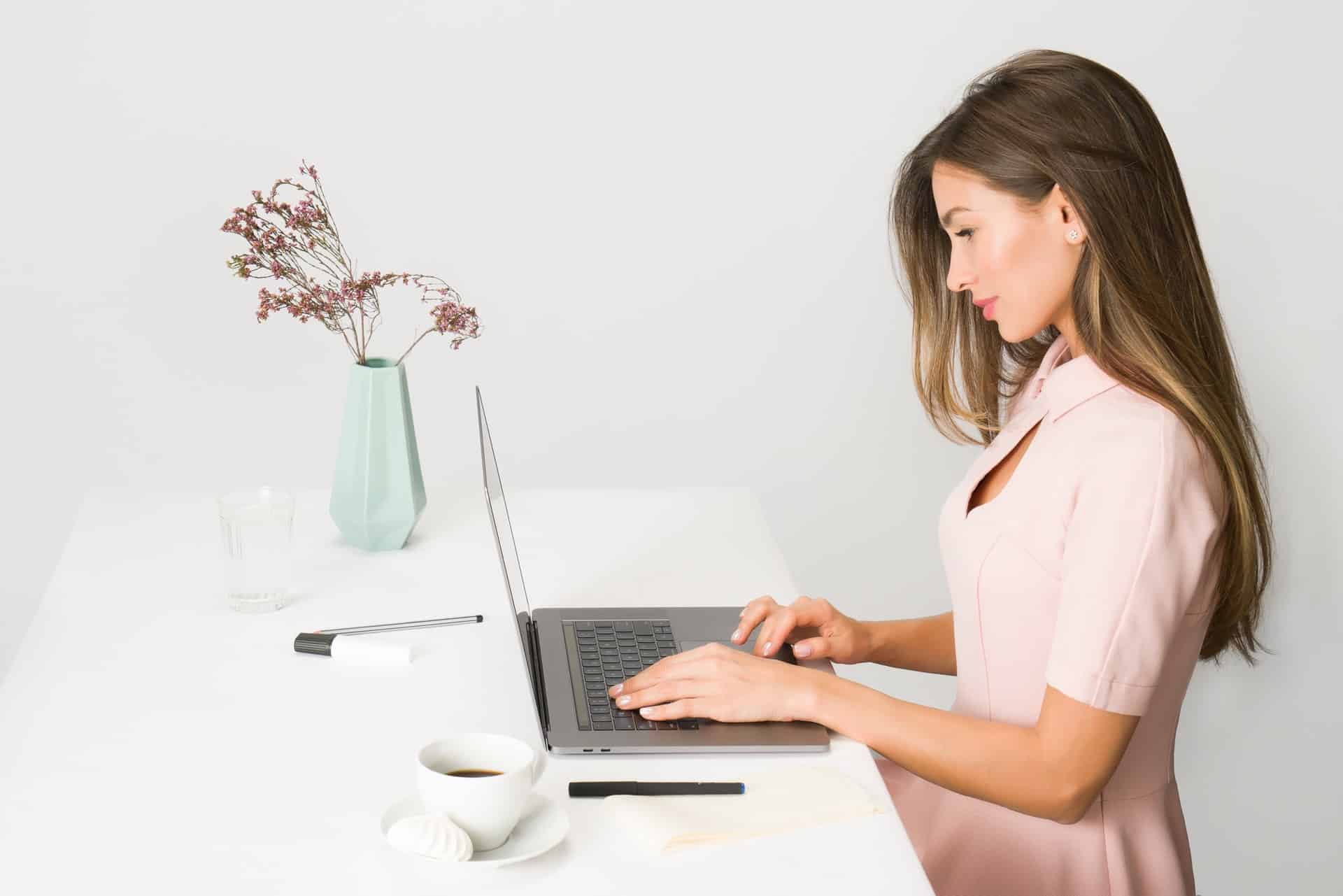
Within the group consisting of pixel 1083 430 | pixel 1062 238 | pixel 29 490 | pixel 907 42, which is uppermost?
pixel 907 42

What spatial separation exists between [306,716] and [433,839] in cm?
29

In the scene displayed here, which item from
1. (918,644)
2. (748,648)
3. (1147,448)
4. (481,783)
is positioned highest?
(1147,448)

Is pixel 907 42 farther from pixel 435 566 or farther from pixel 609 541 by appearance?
pixel 435 566

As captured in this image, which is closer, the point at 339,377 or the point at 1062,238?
the point at 1062,238

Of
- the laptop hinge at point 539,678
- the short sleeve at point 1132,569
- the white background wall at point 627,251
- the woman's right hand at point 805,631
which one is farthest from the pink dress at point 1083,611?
the white background wall at point 627,251

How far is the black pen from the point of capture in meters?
1.04

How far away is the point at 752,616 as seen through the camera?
1.35m

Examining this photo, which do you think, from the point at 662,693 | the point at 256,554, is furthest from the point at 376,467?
the point at 662,693

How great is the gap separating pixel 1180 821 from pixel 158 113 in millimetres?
2149

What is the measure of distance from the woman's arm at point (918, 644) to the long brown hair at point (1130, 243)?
0.34 m

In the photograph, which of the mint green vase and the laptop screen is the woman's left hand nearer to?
the laptop screen

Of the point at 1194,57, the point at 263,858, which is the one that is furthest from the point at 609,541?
the point at 1194,57

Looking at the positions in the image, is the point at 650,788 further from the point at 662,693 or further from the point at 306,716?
the point at 306,716

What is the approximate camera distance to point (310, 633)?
4.29ft
